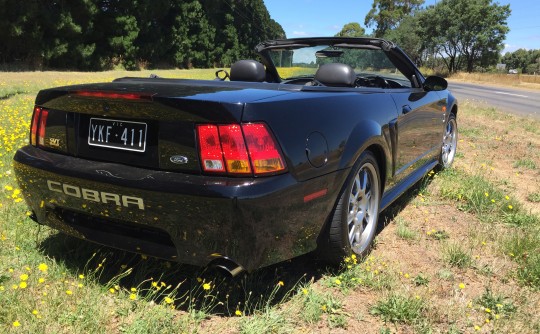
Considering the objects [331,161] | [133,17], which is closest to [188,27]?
[133,17]

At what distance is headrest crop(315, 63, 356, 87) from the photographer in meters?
2.85

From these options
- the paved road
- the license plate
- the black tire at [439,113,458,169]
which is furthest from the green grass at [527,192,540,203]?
the paved road

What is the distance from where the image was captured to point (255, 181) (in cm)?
188

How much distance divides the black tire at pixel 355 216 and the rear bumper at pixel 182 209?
0.49 feet

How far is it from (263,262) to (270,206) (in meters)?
0.28

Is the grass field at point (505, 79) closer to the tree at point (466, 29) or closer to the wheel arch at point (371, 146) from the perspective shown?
the tree at point (466, 29)

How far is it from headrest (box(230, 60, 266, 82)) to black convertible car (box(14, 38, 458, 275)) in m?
0.95

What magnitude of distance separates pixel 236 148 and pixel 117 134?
2.14 ft

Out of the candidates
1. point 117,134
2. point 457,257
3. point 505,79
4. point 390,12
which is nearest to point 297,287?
point 457,257

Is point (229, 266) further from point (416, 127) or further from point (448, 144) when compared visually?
point (448, 144)

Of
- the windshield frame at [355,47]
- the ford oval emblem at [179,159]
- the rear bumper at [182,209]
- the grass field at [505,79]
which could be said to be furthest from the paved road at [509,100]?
the grass field at [505,79]

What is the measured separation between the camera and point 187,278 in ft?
8.24

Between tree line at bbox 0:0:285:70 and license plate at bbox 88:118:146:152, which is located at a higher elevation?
tree line at bbox 0:0:285:70

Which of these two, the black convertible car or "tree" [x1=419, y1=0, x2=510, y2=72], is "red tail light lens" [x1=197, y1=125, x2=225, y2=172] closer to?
the black convertible car
